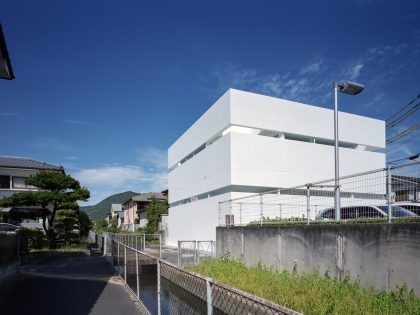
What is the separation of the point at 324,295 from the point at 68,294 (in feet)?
21.4

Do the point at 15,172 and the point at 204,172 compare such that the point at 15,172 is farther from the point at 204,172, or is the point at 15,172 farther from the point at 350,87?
the point at 350,87

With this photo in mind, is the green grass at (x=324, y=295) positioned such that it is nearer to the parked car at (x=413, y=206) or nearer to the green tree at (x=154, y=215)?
the parked car at (x=413, y=206)

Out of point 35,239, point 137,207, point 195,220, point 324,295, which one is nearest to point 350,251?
point 324,295

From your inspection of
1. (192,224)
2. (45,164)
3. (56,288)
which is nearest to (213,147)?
(192,224)

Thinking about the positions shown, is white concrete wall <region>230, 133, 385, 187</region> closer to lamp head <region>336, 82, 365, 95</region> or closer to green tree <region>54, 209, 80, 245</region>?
lamp head <region>336, 82, 365, 95</region>

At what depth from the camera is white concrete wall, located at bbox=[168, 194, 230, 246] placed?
22.5 meters

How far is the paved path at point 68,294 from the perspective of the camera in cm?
727

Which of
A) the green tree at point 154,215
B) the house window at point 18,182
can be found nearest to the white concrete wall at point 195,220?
the green tree at point 154,215

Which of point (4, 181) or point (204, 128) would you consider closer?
point (204, 128)

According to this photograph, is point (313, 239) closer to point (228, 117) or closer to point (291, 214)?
point (291, 214)

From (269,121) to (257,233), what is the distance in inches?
464

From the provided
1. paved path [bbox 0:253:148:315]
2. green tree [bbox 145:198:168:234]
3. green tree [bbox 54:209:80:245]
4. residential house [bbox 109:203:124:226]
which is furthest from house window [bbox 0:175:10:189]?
residential house [bbox 109:203:124:226]

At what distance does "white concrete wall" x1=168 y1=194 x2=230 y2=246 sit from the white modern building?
7 centimetres

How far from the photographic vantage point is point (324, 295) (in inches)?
252
